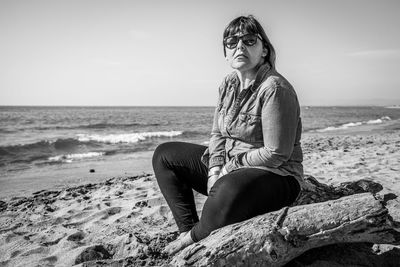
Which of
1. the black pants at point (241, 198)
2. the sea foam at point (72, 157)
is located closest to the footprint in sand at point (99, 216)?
the black pants at point (241, 198)

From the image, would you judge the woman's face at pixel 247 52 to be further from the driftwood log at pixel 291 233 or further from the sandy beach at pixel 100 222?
the sandy beach at pixel 100 222

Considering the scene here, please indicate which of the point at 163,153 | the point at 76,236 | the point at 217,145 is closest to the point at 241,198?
the point at 217,145

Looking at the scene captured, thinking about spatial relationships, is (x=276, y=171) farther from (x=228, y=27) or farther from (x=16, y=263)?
(x=16, y=263)

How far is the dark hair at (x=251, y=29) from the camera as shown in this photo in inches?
95.3

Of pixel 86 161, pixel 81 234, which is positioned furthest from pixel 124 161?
pixel 81 234

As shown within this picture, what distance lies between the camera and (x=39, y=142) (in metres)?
12.6

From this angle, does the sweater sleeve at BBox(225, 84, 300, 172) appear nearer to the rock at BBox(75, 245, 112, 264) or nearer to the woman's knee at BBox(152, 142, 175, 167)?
the woman's knee at BBox(152, 142, 175, 167)

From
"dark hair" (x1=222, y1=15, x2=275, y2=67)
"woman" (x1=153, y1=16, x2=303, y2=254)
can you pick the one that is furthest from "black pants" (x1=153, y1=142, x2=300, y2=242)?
"dark hair" (x1=222, y1=15, x2=275, y2=67)

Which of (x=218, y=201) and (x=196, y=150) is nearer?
(x=218, y=201)

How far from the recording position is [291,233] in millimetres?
1947

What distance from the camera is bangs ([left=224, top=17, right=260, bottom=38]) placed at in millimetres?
2419

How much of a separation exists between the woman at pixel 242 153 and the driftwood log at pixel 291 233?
0.55ft

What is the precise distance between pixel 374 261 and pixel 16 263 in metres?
2.96

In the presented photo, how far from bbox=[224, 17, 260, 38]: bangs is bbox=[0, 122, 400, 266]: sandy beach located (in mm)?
1783
